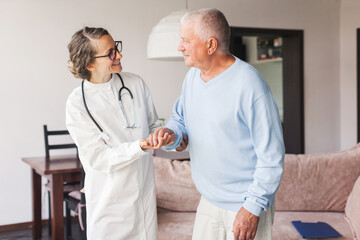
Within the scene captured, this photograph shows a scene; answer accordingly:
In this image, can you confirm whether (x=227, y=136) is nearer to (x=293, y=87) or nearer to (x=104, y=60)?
(x=104, y=60)

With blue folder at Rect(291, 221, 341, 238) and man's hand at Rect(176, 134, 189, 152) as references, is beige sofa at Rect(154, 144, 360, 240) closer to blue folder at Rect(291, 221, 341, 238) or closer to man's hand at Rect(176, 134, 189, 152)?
blue folder at Rect(291, 221, 341, 238)

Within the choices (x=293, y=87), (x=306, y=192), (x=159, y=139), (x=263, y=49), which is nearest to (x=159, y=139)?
(x=159, y=139)

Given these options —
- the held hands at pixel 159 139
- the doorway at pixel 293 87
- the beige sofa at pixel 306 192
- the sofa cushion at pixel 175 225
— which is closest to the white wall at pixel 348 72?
the doorway at pixel 293 87

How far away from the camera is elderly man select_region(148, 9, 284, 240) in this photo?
4.95 ft

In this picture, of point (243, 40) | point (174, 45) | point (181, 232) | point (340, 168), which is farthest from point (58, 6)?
point (243, 40)

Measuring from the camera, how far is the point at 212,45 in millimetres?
1581

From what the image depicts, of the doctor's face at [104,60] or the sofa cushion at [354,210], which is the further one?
the sofa cushion at [354,210]

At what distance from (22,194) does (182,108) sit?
3.07 meters

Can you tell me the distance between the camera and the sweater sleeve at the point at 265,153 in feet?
4.91

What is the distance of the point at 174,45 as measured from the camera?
3268 mm

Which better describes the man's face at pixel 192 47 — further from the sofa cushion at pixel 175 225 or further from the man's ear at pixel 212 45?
the sofa cushion at pixel 175 225

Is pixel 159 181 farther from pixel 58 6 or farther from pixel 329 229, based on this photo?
pixel 58 6

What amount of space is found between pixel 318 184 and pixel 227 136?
Result: 5.37 ft

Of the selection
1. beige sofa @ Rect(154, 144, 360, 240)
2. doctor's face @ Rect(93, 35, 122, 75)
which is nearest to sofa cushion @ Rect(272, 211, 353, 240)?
beige sofa @ Rect(154, 144, 360, 240)
